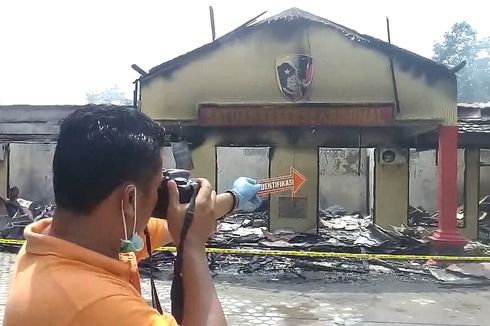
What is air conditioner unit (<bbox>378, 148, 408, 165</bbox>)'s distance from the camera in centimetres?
1437

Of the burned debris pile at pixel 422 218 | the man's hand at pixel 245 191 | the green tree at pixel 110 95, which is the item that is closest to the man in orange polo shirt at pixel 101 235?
the man's hand at pixel 245 191

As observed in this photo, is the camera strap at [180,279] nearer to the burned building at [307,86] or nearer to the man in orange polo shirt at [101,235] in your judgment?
the man in orange polo shirt at [101,235]

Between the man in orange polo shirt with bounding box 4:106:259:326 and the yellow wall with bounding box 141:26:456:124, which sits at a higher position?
the yellow wall with bounding box 141:26:456:124

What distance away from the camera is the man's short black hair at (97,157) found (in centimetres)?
138

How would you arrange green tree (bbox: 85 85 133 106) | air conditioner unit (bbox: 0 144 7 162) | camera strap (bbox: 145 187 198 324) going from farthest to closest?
green tree (bbox: 85 85 133 106), air conditioner unit (bbox: 0 144 7 162), camera strap (bbox: 145 187 198 324)

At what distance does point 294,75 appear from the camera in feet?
39.1

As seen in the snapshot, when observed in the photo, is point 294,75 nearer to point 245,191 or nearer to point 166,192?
point 245,191

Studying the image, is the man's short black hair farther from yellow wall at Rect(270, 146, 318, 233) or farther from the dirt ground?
yellow wall at Rect(270, 146, 318, 233)

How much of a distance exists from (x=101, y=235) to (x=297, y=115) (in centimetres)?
1064

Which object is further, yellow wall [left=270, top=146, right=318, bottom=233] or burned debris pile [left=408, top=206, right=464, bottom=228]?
burned debris pile [left=408, top=206, right=464, bottom=228]

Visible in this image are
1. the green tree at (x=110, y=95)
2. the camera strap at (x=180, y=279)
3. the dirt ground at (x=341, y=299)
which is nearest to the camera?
the camera strap at (x=180, y=279)

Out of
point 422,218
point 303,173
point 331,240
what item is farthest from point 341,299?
point 422,218

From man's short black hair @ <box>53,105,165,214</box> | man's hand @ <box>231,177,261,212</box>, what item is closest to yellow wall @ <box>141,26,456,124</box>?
man's hand @ <box>231,177,261,212</box>

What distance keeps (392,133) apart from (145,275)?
7201mm
